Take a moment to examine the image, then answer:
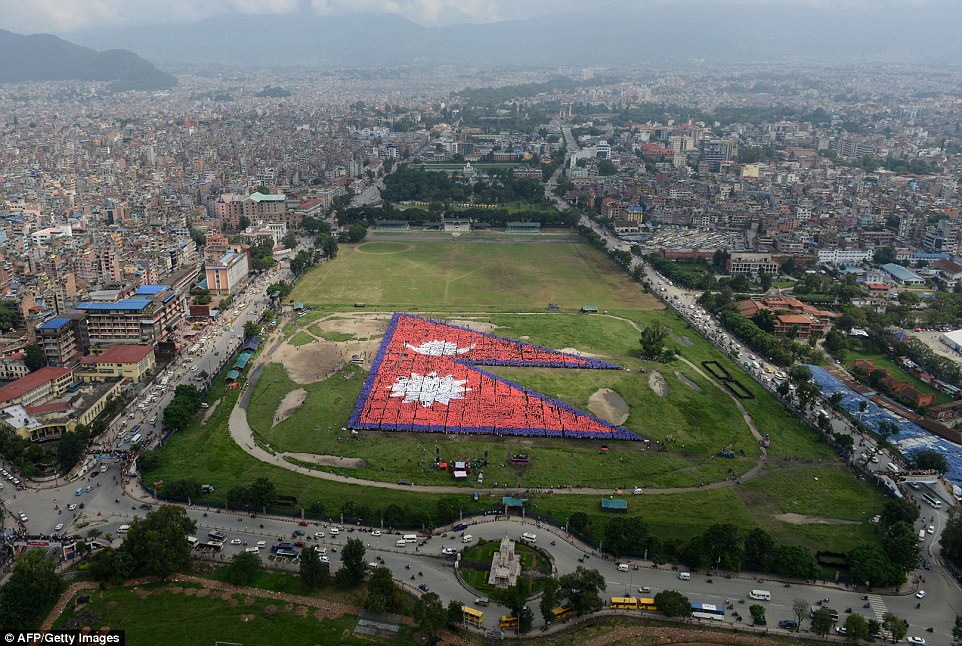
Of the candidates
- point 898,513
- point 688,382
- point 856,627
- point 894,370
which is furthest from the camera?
point 894,370

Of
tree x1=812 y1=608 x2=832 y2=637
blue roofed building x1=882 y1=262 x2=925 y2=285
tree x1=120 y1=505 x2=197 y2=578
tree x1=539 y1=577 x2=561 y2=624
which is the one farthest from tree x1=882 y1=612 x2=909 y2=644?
blue roofed building x1=882 y1=262 x2=925 y2=285

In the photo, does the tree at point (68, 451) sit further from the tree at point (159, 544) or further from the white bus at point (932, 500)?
the white bus at point (932, 500)

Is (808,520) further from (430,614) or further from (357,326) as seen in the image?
(357,326)

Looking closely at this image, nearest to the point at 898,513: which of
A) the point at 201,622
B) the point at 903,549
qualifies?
the point at 903,549

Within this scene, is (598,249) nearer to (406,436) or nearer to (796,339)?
(796,339)

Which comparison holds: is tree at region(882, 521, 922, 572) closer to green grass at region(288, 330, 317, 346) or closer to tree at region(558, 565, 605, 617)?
tree at region(558, 565, 605, 617)
